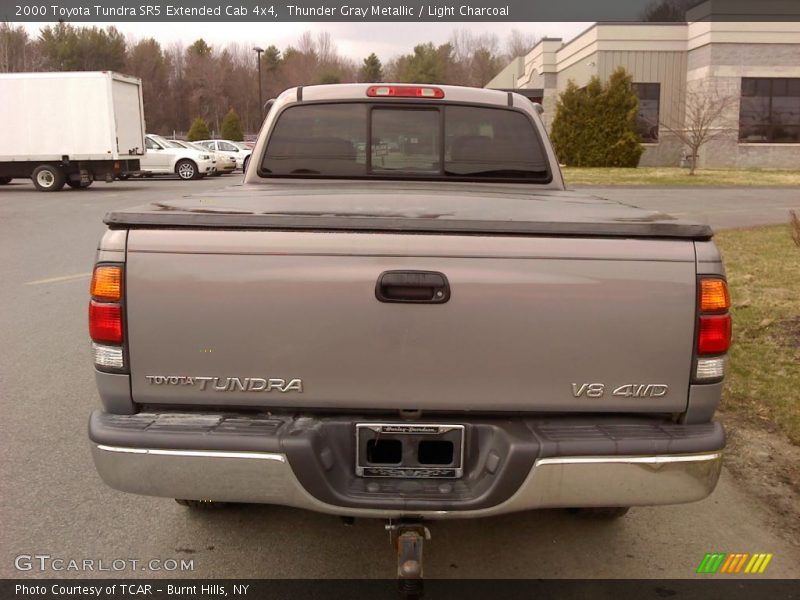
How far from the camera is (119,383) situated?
2617mm

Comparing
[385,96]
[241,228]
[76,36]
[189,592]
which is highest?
[76,36]

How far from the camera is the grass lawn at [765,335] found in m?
4.96

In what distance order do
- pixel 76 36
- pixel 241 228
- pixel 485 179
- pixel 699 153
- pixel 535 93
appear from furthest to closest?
1. pixel 76 36
2. pixel 535 93
3. pixel 699 153
4. pixel 485 179
5. pixel 241 228

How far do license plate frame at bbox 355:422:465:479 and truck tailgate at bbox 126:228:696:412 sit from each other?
0.24ft

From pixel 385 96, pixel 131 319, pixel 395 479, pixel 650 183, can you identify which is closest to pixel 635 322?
pixel 395 479

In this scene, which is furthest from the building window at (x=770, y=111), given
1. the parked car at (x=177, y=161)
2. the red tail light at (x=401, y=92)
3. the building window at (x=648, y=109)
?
the red tail light at (x=401, y=92)

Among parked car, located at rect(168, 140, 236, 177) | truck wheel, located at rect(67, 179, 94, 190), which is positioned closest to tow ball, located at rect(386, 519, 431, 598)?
truck wheel, located at rect(67, 179, 94, 190)

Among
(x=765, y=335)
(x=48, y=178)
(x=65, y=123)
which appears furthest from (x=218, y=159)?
(x=765, y=335)

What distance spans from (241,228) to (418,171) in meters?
2.30

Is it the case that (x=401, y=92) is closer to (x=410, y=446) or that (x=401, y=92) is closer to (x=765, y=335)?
(x=410, y=446)

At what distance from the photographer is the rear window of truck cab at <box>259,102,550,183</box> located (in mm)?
4602

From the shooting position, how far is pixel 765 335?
6.52 m

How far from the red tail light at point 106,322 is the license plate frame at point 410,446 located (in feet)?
2.95

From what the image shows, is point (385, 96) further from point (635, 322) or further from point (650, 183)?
point (650, 183)
